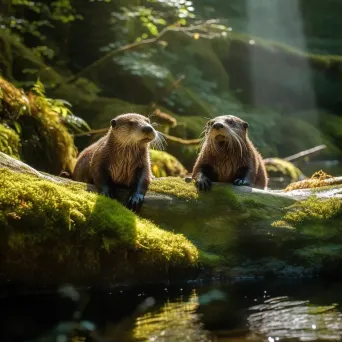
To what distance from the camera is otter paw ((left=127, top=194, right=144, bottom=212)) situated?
4.69 metres

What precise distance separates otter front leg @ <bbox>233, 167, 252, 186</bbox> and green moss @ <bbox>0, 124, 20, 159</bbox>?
9.57 ft

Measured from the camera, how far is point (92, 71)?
45.8 feet

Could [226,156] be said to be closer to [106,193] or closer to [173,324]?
[106,193]

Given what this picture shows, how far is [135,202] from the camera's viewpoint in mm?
4703

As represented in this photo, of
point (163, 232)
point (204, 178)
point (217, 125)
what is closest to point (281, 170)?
point (217, 125)

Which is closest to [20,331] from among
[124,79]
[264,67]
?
[124,79]

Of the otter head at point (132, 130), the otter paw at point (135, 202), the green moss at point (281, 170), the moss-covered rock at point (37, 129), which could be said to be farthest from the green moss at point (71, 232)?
the green moss at point (281, 170)

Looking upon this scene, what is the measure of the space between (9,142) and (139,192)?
2764 mm

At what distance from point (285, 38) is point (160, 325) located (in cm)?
3328

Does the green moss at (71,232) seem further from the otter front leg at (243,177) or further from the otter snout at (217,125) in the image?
the otter snout at (217,125)

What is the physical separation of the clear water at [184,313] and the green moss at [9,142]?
306cm

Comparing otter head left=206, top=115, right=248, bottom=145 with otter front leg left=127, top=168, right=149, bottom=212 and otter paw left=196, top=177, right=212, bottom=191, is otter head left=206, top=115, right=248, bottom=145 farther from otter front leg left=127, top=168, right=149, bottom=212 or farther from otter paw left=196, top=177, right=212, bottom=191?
otter front leg left=127, top=168, right=149, bottom=212

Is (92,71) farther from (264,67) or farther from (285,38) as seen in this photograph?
(285,38)

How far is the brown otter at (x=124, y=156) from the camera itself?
5.14m
